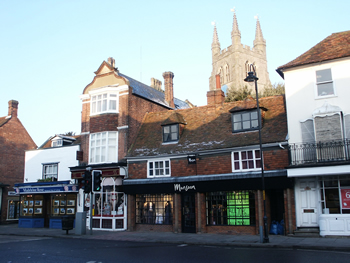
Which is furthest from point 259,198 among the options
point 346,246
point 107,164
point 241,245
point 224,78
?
point 224,78

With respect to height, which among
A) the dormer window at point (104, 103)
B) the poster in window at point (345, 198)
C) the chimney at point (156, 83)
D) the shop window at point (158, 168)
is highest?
the chimney at point (156, 83)

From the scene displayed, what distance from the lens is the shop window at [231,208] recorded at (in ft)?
65.0

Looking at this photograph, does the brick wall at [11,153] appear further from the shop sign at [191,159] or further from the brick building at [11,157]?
the shop sign at [191,159]

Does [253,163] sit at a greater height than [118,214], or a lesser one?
greater

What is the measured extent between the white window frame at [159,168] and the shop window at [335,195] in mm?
9338

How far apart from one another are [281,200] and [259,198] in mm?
1954

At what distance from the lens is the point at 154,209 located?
2308 cm

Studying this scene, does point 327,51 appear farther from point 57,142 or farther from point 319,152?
point 57,142

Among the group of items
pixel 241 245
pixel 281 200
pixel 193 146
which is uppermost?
pixel 193 146

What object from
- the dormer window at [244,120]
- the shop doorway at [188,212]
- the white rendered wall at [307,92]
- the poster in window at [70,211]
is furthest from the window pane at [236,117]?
the poster in window at [70,211]

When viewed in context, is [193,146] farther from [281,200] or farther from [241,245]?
[241,245]

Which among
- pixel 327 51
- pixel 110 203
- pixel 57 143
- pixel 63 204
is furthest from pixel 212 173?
pixel 57 143

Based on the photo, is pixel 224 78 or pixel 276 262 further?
pixel 224 78

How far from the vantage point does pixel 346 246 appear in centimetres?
1355
